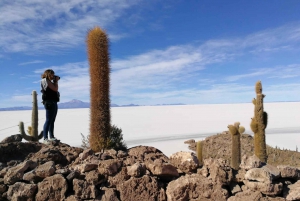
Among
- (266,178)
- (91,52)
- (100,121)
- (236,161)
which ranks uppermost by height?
(91,52)

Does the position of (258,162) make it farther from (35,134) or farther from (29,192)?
(35,134)

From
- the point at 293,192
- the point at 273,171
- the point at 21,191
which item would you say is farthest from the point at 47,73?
the point at 293,192

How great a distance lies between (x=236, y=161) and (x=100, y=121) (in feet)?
14.6

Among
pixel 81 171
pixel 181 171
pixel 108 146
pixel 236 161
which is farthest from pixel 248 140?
pixel 81 171

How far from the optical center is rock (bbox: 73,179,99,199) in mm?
4094

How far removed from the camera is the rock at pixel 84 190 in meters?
4.09

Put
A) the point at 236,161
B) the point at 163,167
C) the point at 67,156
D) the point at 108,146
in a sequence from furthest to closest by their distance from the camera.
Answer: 1. the point at 236,161
2. the point at 108,146
3. the point at 67,156
4. the point at 163,167

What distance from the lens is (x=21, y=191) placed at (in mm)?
4137

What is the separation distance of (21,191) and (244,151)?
960 cm

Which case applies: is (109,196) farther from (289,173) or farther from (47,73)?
(47,73)

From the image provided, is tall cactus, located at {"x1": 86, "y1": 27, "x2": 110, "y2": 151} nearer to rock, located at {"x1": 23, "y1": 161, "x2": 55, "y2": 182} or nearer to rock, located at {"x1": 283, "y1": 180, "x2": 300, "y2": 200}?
rock, located at {"x1": 23, "y1": 161, "x2": 55, "y2": 182}

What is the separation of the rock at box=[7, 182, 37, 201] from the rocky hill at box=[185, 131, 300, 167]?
27.6 feet

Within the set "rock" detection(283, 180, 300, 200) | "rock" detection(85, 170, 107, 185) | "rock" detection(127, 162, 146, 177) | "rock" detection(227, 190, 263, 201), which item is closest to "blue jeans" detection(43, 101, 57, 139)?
"rock" detection(85, 170, 107, 185)

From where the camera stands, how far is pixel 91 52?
6672 millimetres
